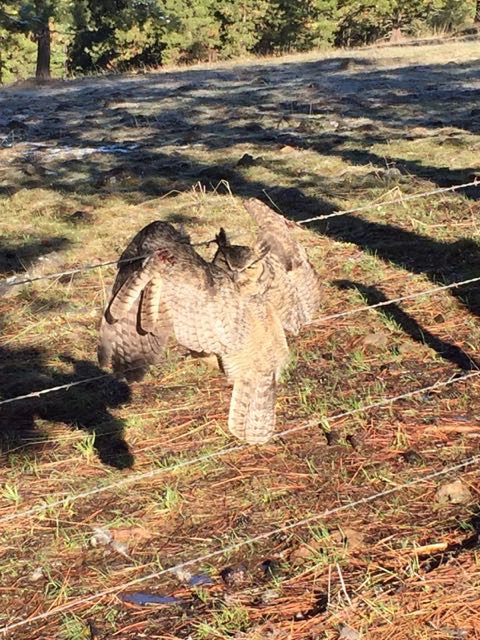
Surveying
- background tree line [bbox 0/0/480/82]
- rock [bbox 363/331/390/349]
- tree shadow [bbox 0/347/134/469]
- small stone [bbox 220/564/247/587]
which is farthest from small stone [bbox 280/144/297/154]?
background tree line [bbox 0/0/480/82]

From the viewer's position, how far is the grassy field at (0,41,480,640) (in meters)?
3.56

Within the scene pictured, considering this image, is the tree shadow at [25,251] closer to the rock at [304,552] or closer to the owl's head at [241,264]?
the rock at [304,552]

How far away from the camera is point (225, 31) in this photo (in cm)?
3231

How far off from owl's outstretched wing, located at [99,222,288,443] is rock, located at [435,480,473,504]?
1062 mm

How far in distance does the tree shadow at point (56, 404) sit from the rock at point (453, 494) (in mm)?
1449

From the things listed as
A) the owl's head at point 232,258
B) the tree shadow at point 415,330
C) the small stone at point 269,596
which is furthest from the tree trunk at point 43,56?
the small stone at point 269,596

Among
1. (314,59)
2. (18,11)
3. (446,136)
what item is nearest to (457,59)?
(314,59)

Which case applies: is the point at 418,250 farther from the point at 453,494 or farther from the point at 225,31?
the point at 225,31

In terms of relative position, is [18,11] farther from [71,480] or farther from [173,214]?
[71,480]

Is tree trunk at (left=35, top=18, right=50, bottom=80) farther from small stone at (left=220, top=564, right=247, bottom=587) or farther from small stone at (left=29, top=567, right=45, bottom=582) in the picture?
small stone at (left=220, top=564, right=247, bottom=587)

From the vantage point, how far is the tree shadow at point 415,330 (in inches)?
→ 212

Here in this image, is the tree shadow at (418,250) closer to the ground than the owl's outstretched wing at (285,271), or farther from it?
closer to the ground

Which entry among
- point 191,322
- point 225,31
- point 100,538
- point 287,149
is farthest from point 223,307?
point 225,31

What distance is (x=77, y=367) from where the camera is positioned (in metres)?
5.71
